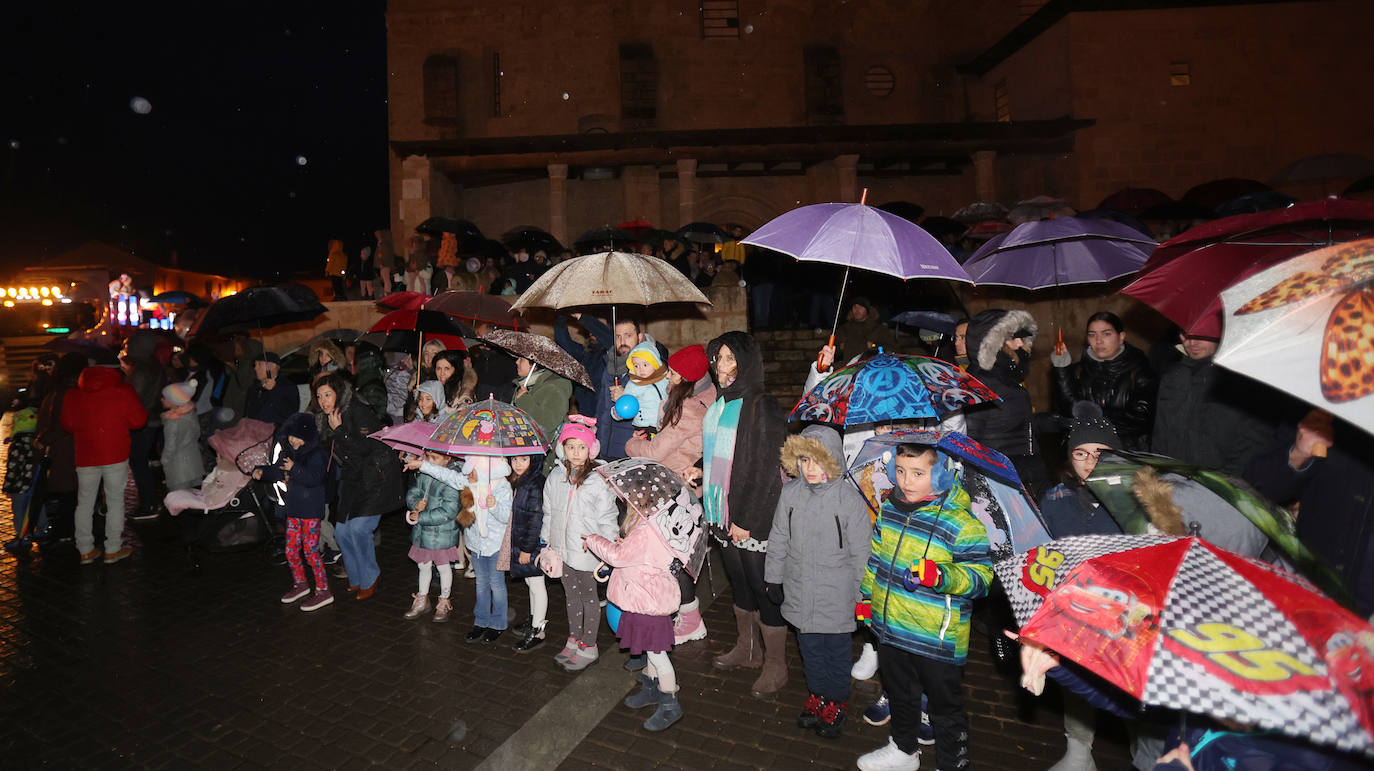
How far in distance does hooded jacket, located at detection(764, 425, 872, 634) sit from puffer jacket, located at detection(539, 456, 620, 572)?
1.22 metres

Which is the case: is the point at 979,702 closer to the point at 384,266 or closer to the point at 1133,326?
the point at 1133,326

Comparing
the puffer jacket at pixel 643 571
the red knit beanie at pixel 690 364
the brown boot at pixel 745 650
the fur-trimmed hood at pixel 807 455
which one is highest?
the red knit beanie at pixel 690 364

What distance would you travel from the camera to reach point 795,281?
12.9 metres

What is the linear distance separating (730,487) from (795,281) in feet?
30.7

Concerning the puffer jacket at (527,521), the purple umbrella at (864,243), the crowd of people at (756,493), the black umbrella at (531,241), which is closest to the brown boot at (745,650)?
the crowd of people at (756,493)

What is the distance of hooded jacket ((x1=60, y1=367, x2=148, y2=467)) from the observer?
674 centimetres

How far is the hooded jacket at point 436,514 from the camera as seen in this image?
538cm

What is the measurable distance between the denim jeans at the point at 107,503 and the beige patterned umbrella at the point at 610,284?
16.9ft

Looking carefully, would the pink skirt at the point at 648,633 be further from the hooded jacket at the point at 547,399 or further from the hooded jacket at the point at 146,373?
the hooded jacket at the point at 146,373

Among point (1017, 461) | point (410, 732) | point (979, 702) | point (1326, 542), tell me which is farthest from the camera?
point (1017, 461)

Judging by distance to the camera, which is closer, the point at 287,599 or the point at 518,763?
the point at 518,763

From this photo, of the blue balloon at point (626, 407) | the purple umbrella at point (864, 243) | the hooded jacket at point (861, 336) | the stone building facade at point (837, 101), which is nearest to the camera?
the purple umbrella at point (864, 243)

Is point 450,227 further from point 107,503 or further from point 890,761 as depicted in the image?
point 890,761

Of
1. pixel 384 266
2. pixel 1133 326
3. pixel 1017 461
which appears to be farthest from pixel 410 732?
pixel 384 266
